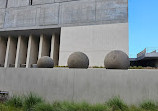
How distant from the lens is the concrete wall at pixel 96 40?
19281 millimetres

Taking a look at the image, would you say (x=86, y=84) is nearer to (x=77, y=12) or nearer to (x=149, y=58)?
(x=77, y=12)

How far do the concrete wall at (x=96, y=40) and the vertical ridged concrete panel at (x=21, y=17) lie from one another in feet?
26.5

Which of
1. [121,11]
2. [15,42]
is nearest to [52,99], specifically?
[121,11]

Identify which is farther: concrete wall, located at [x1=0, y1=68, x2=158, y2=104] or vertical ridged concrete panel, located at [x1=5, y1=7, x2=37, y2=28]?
vertical ridged concrete panel, located at [x1=5, y1=7, x2=37, y2=28]

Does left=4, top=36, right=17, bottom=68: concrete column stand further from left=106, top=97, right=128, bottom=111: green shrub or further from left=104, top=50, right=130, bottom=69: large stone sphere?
left=106, top=97, right=128, bottom=111: green shrub

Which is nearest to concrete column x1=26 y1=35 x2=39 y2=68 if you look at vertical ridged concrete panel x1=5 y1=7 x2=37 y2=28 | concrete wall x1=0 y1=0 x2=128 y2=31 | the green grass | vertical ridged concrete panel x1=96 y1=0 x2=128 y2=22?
vertical ridged concrete panel x1=5 y1=7 x2=37 y2=28

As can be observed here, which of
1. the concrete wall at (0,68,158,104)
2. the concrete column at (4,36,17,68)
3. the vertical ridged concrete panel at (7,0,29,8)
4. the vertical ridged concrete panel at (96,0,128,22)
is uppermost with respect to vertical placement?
the vertical ridged concrete panel at (7,0,29,8)

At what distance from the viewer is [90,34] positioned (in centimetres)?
2045

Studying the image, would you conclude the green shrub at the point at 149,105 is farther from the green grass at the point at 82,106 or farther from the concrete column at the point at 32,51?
the concrete column at the point at 32,51

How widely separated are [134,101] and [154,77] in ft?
5.17

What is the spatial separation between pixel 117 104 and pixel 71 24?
18.0 metres

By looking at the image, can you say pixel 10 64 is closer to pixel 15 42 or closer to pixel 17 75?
pixel 15 42

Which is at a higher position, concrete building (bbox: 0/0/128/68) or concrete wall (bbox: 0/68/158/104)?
concrete building (bbox: 0/0/128/68)

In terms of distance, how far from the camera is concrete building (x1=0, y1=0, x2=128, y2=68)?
64.3 feet
